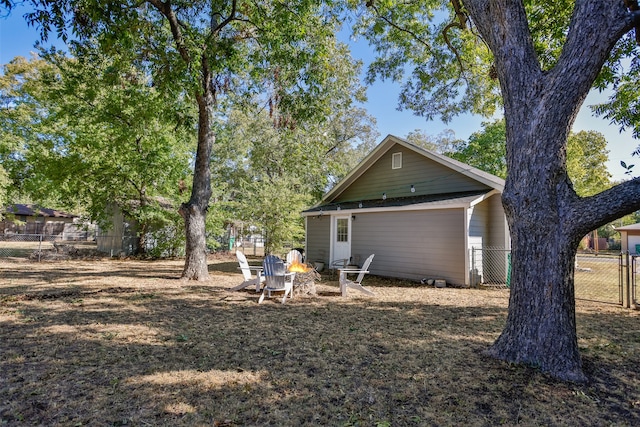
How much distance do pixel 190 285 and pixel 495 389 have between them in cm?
759

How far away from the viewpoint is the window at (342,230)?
12906 millimetres

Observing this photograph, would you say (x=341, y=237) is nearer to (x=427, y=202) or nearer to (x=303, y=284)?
(x=427, y=202)

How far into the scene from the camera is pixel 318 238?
46.2 ft

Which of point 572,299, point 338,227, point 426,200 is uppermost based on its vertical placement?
point 426,200

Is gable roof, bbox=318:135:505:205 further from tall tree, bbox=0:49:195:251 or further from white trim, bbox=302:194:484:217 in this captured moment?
tall tree, bbox=0:49:195:251

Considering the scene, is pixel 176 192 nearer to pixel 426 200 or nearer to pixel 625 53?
pixel 426 200

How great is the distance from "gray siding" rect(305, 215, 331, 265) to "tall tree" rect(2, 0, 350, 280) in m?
5.35

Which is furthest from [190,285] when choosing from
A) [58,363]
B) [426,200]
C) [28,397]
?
[426,200]

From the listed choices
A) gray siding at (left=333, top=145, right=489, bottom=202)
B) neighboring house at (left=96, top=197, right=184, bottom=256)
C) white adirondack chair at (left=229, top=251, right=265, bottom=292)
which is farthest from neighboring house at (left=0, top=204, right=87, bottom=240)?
white adirondack chair at (left=229, top=251, right=265, bottom=292)

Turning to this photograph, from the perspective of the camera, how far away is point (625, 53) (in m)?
6.68

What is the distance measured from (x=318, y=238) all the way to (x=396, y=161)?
448cm

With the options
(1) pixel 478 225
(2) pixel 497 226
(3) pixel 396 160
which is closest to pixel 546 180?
(1) pixel 478 225

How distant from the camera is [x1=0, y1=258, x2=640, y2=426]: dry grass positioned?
106 inches

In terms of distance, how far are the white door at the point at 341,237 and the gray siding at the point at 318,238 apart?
1.17ft
